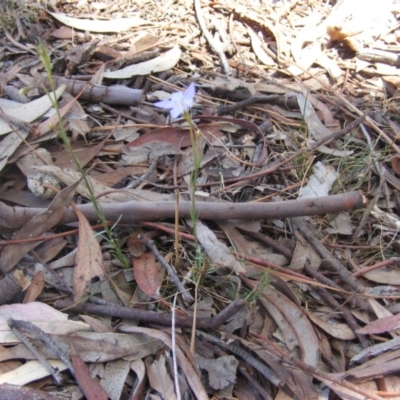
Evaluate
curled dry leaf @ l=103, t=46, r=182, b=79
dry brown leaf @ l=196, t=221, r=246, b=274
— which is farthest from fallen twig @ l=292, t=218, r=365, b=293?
curled dry leaf @ l=103, t=46, r=182, b=79

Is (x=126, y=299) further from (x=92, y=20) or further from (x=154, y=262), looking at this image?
(x=92, y=20)

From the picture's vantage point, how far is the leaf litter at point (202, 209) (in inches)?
49.3

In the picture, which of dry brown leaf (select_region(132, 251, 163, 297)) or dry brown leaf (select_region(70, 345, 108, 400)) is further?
dry brown leaf (select_region(132, 251, 163, 297))

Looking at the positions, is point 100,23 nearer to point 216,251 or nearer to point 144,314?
point 216,251

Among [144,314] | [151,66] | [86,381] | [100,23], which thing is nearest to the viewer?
[86,381]

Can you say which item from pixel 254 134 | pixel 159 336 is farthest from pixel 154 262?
pixel 254 134

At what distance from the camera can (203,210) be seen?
150 centimetres

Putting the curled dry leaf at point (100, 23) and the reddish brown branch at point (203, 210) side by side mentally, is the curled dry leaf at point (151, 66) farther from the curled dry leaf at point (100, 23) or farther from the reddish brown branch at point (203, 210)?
the reddish brown branch at point (203, 210)

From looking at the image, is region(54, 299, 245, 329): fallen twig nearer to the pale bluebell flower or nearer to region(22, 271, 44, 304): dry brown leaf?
region(22, 271, 44, 304): dry brown leaf

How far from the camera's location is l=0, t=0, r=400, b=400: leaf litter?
1.25 metres

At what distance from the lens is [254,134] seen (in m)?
1.90

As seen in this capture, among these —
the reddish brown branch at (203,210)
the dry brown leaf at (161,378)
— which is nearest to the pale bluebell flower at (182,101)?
the reddish brown branch at (203,210)

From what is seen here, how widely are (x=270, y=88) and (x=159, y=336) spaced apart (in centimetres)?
126

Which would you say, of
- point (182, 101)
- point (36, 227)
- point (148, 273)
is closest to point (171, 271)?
point (148, 273)
